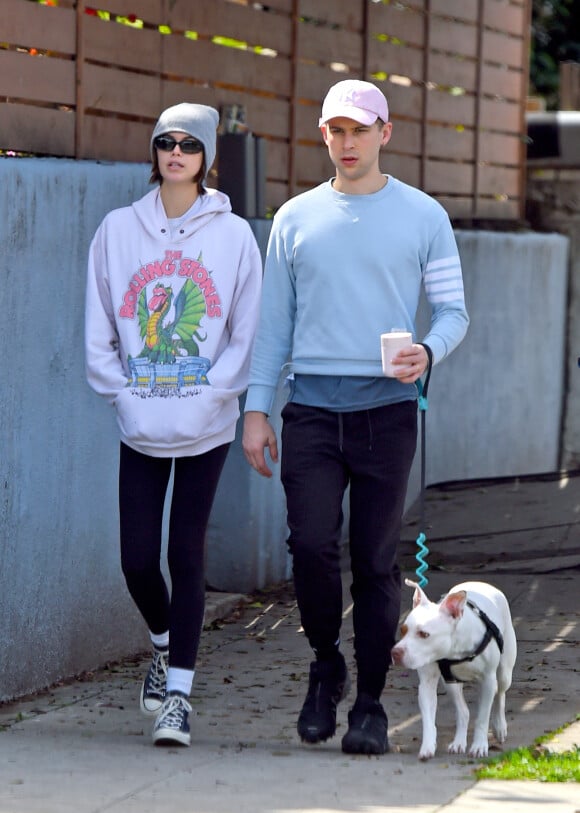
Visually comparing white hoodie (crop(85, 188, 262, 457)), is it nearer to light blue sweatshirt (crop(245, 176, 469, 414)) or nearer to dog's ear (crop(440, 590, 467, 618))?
light blue sweatshirt (crop(245, 176, 469, 414))

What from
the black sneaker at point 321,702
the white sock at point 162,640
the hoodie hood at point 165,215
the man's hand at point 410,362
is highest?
the hoodie hood at point 165,215

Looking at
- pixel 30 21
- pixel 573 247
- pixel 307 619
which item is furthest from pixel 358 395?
pixel 573 247

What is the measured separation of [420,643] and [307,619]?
1.25 ft

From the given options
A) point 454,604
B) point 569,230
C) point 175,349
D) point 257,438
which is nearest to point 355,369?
point 257,438

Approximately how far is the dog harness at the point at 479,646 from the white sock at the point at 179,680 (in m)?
0.82

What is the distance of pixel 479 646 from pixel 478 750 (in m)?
0.32

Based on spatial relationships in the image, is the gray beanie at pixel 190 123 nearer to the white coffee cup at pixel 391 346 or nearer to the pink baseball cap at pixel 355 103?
the pink baseball cap at pixel 355 103

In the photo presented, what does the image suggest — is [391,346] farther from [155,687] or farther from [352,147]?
[155,687]

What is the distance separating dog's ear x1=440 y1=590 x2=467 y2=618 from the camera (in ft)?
17.0

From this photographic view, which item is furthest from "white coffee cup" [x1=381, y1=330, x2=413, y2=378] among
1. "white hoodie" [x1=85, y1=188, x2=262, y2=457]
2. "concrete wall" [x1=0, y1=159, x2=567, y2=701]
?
"concrete wall" [x1=0, y1=159, x2=567, y2=701]

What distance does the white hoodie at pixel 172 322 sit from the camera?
5395 mm

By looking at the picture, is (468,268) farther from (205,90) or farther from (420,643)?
(420,643)

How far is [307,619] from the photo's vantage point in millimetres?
5320

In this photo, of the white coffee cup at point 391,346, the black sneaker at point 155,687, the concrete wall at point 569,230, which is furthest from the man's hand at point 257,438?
the concrete wall at point 569,230
